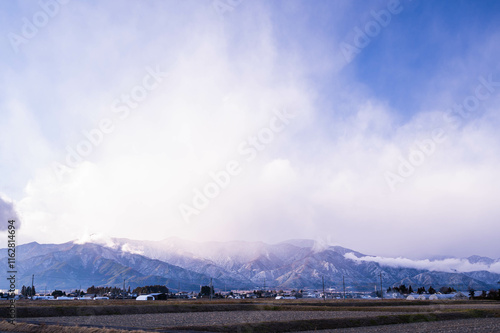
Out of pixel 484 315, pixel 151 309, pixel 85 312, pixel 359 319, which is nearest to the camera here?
pixel 359 319

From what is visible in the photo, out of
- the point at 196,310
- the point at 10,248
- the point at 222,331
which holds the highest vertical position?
the point at 10,248

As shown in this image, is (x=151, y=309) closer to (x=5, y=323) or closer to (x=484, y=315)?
(x=5, y=323)

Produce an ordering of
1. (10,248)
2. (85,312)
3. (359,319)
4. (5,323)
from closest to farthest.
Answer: (10,248)
(5,323)
(359,319)
(85,312)

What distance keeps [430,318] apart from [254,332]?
1131 inches

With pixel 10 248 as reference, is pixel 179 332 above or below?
below

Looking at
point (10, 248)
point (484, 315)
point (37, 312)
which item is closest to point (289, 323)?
point (10, 248)

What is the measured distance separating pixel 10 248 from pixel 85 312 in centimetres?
3256

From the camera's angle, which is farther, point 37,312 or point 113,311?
point 113,311

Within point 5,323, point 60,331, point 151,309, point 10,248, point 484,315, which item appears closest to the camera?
point 60,331

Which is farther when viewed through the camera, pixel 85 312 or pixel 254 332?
pixel 85 312

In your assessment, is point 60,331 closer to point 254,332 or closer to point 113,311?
point 254,332

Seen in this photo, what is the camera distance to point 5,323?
39625 millimetres

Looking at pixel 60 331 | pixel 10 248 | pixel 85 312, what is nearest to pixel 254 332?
pixel 60 331

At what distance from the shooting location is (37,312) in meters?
60.8
